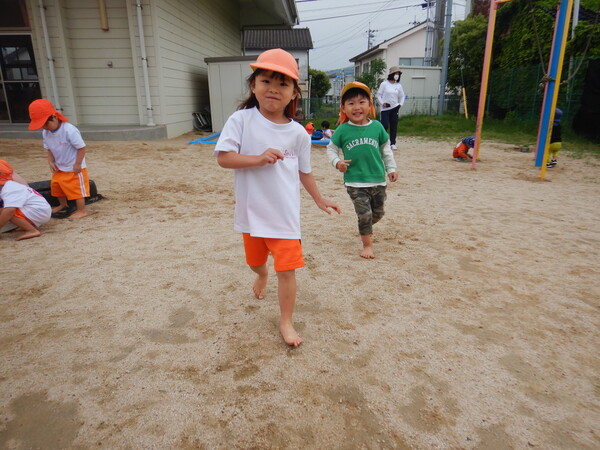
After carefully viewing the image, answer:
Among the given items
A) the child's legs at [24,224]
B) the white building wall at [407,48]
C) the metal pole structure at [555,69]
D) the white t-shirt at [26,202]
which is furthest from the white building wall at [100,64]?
the white building wall at [407,48]

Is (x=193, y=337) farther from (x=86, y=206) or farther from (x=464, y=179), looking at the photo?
(x=464, y=179)

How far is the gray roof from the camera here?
20.2 meters

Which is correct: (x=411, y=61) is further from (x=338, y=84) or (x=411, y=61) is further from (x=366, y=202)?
(x=366, y=202)

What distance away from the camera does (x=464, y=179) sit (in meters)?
6.41

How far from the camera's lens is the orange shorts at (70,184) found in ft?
14.2

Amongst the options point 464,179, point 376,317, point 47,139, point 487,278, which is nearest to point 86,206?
point 47,139

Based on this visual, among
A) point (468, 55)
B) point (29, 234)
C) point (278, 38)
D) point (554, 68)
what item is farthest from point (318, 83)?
point (29, 234)

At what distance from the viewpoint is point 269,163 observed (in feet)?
6.14

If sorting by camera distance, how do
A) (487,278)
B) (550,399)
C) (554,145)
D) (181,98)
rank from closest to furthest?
1. (550,399)
2. (487,278)
3. (554,145)
4. (181,98)

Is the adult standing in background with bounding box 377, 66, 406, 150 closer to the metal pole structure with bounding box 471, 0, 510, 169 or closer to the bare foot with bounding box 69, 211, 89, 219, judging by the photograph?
the metal pole structure with bounding box 471, 0, 510, 169

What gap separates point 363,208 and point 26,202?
126 inches

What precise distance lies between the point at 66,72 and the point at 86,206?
282 inches

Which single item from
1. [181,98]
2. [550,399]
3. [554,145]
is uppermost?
[181,98]

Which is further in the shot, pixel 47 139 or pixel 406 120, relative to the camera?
pixel 406 120
